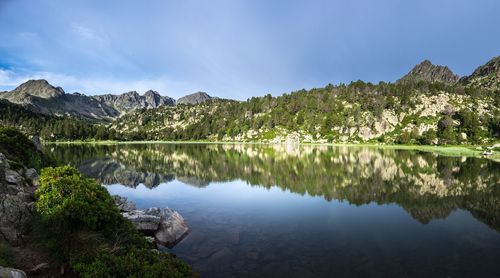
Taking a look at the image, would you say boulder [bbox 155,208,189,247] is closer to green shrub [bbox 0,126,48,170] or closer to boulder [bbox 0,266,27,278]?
boulder [bbox 0,266,27,278]

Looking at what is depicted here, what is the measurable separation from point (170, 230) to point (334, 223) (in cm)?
1513

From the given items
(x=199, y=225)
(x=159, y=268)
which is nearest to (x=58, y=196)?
(x=159, y=268)

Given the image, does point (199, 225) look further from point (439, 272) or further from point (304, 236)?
point (439, 272)

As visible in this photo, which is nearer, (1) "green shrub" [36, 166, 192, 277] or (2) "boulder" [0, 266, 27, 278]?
(2) "boulder" [0, 266, 27, 278]

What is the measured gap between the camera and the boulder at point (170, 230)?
22.8 metres

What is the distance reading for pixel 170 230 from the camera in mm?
23797

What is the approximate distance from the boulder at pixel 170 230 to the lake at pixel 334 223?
693mm

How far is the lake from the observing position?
18531 mm

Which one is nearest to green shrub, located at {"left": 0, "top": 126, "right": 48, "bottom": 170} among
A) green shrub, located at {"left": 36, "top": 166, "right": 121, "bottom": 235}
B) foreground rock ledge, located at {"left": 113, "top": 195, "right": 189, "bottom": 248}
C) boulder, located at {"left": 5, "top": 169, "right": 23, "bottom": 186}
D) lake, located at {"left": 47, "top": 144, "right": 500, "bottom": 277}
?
boulder, located at {"left": 5, "top": 169, "right": 23, "bottom": 186}

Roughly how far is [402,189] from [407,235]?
72.3 ft

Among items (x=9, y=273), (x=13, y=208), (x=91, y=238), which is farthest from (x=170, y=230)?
(x=9, y=273)

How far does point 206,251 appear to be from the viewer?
21078 millimetres

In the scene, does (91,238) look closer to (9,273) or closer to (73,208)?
(73,208)

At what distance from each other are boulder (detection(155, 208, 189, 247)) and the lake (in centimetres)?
69
